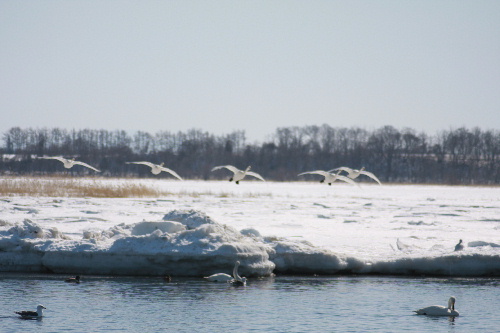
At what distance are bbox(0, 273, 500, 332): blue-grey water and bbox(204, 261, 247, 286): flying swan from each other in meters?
0.19

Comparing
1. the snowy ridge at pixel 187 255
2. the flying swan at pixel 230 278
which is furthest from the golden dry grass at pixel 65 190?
the flying swan at pixel 230 278

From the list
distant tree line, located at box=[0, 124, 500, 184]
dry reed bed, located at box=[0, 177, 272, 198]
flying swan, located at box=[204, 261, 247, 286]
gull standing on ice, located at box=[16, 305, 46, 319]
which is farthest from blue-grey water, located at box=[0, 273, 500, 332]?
distant tree line, located at box=[0, 124, 500, 184]

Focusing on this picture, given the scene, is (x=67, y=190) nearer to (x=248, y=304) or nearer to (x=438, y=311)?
(x=248, y=304)

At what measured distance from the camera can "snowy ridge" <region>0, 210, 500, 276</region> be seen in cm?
1349

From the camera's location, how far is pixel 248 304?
11102 millimetres

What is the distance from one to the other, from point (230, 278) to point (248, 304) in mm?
2075

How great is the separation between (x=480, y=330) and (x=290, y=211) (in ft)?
49.1

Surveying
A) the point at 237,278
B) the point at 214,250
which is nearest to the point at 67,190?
the point at 214,250

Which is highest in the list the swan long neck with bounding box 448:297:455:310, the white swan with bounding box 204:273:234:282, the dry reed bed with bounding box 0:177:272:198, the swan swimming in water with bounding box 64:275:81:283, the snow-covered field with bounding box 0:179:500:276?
the dry reed bed with bounding box 0:177:272:198

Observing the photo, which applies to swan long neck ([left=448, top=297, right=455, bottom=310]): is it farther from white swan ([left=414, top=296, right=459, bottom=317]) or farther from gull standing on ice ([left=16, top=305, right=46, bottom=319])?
gull standing on ice ([left=16, top=305, right=46, bottom=319])

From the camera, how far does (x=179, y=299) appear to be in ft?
37.5

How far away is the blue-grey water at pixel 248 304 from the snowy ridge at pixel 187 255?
14.2 inches

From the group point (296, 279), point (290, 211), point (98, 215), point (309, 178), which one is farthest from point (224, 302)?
point (309, 178)

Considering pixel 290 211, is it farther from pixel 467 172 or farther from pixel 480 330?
pixel 467 172
